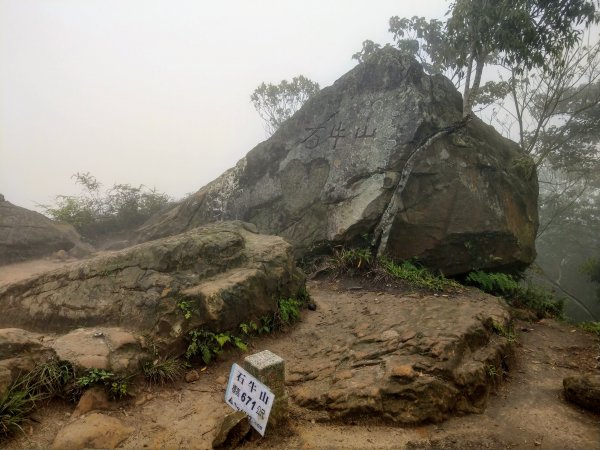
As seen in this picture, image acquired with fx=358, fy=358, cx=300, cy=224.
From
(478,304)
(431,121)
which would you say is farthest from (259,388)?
(431,121)

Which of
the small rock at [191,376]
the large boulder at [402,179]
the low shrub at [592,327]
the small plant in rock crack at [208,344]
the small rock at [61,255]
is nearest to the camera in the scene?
the small rock at [191,376]

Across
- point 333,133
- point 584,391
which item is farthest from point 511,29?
point 584,391

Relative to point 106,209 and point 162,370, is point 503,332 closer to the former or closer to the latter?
point 162,370

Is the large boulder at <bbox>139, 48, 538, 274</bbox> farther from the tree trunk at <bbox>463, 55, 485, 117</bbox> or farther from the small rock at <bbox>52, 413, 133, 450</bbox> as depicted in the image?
the small rock at <bbox>52, 413, 133, 450</bbox>

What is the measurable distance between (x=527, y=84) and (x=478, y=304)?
41.8 feet

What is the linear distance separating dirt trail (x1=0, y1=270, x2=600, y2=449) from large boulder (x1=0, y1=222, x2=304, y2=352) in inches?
24.9

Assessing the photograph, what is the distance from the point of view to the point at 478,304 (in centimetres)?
591

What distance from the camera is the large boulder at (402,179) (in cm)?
859

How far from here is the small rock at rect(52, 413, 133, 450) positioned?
316 cm

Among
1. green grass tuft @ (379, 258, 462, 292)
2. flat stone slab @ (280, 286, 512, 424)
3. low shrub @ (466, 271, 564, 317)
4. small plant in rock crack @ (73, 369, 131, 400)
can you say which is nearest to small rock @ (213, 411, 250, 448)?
flat stone slab @ (280, 286, 512, 424)

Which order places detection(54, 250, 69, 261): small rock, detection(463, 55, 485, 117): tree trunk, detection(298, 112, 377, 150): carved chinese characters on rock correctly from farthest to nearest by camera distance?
detection(54, 250, 69, 261): small rock, detection(298, 112, 377, 150): carved chinese characters on rock, detection(463, 55, 485, 117): tree trunk

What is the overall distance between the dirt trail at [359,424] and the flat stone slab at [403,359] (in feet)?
0.47

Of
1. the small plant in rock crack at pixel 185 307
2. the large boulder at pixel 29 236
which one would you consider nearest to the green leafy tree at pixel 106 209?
the large boulder at pixel 29 236

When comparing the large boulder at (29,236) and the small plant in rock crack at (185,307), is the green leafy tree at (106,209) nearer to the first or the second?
the large boulder at (29,236)
